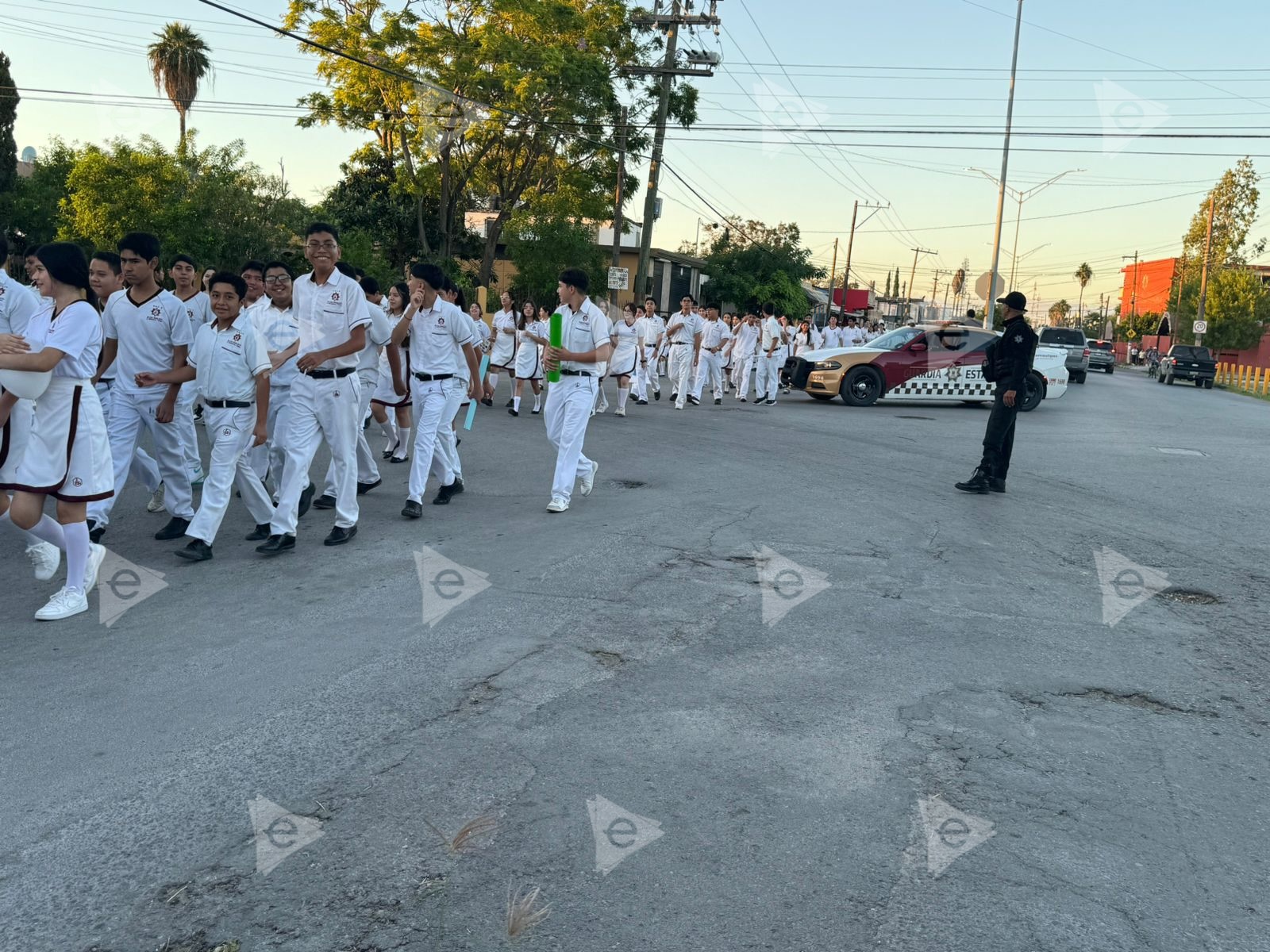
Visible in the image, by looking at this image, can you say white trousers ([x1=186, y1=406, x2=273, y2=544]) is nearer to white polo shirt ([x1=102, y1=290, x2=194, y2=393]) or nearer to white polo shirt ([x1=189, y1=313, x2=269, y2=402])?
white polo shirt ([x1=189, y1=313, x2=269, y2=402])

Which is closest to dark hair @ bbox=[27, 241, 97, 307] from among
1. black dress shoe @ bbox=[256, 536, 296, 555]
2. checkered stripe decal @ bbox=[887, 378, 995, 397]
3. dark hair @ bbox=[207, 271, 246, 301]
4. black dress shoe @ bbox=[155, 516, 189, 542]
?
dark hair @ bbox=[207, 271, 246, 301]

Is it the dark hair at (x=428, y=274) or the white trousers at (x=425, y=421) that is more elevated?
the dark hair at (x=428, y=274)

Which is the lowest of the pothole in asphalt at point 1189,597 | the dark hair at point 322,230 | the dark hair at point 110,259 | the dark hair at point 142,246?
the pothole in asphalt at point 1189,597

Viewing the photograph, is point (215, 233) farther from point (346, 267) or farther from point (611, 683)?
point (611, 683)

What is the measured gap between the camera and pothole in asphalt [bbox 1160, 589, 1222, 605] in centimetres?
656

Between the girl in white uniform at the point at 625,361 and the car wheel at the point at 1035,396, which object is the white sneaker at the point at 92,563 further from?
the car wheel at the point at 1035,396

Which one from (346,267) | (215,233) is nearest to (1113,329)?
(215,233)

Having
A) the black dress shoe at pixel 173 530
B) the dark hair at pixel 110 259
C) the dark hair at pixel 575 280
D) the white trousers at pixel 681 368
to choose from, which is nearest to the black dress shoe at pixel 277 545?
the black dress shoe at pixel 173 530

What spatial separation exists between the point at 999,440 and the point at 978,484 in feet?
1.46

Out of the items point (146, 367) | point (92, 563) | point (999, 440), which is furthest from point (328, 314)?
point (999, 440)

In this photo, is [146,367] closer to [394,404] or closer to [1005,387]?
[394,404]

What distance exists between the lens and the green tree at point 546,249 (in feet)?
119

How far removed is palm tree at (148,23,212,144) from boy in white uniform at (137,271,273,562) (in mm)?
46287

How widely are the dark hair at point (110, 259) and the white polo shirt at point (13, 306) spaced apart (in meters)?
0.47
